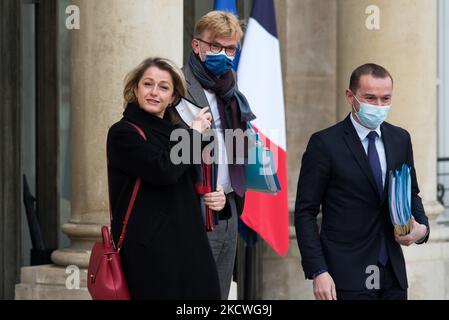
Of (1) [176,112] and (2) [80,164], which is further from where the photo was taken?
(2) [80,164]

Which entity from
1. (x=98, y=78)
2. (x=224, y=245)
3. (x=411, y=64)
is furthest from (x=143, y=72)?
(x=411, y=64)

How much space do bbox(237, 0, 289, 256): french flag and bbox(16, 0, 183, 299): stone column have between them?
3.60 feet

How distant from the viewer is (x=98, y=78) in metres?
8.21

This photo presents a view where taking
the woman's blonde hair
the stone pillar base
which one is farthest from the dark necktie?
the stone pillar base

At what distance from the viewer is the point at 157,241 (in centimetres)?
508

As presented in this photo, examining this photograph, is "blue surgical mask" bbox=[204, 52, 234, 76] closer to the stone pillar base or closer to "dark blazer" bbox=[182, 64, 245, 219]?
"dark blazer" bbox=[182, 64, 245, 219]

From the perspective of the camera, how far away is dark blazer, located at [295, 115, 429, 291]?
18.5ft

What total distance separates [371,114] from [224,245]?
95 cm

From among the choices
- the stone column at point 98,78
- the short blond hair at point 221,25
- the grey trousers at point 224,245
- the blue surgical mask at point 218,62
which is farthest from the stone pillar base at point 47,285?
the short blond hair at point 221,25

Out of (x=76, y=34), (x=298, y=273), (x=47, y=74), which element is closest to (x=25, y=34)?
(x=47, y=74)

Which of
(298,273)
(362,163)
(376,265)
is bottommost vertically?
(298,273)

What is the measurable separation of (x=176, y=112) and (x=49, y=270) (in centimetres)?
341
